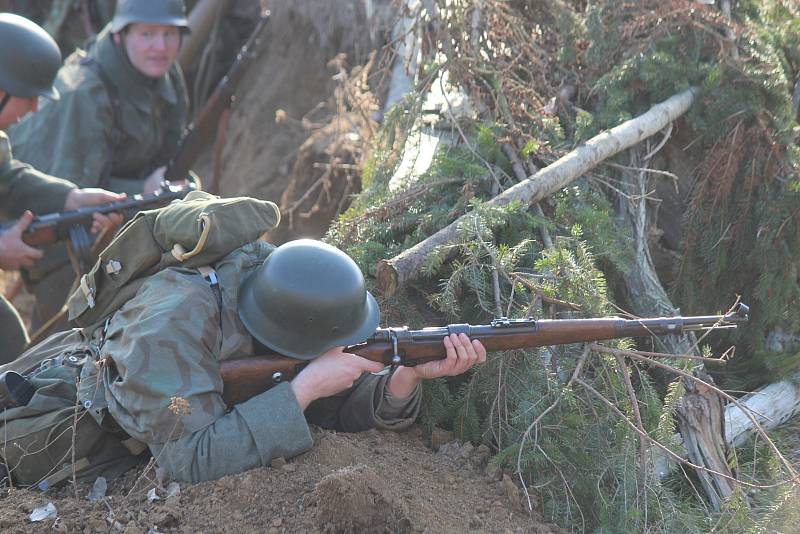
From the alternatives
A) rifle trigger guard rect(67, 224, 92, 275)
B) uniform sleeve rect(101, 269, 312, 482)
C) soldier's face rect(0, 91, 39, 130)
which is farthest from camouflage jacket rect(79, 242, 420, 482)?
soldier's face rect(0, 91, 39, 130)

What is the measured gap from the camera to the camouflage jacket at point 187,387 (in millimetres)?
3209

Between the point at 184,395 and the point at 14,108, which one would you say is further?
the point at 14,108

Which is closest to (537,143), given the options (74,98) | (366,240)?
(366,240)

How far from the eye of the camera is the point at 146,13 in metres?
7.11

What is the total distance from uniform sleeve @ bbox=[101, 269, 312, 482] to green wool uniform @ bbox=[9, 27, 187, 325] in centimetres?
373

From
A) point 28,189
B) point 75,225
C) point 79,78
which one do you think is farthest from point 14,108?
point 79,78

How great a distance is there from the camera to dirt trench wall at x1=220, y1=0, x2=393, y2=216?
30.4 feet

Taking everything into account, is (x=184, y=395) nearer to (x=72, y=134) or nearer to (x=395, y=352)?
(x=395, y=352)

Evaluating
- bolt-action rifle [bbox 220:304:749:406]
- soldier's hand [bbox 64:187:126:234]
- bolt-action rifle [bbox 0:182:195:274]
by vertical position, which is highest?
bolt-action rifle [bbox 220:304:749:406]

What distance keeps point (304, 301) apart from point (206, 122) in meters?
5.33

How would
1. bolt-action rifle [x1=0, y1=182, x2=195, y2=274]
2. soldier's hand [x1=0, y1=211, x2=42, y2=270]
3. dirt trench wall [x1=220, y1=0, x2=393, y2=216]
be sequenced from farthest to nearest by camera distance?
dirt trench wall [x1=220, y1=0, x2=393, y2=216], bolt-action rifle [x1=0, y1=182, x2=195, y2=274], soldier's hand [x1=0, y1=211, x2=42, y2=270]

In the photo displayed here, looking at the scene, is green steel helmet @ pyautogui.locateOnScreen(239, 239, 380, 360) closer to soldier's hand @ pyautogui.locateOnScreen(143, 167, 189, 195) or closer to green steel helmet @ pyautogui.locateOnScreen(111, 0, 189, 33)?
soldier's hand @ pyautogui.locateOnScreen(143, 167, 189, 195)

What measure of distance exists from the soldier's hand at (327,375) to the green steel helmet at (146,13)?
14.9 ft

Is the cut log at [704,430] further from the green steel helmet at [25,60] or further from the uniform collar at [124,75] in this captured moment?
the uniform collar at [124,75]
